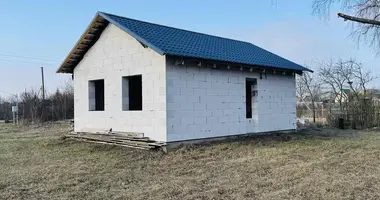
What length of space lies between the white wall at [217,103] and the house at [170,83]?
30 mm

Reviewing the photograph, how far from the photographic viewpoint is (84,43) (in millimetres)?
12750

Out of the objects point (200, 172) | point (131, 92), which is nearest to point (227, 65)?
point (131, 92)

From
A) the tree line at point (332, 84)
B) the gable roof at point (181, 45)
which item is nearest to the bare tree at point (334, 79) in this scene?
the tree line at point (332, 84)

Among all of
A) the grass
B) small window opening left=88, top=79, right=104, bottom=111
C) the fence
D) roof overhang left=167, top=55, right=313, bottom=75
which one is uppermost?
roof overhang left=167, top=55, right=313, bottom=75

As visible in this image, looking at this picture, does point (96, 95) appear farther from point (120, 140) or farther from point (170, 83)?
point (170, 83)

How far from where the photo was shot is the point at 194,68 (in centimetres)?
1114

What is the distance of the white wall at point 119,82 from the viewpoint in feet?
34.3

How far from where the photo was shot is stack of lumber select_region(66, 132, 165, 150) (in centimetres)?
1043

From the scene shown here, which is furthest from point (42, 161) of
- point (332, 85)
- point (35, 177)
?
point (332, 85)

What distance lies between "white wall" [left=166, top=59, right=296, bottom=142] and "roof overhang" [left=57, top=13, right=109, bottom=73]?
3395mm

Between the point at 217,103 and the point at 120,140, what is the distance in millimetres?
3402

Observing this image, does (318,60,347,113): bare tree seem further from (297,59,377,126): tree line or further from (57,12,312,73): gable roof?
(57,12,312,73): gable roof

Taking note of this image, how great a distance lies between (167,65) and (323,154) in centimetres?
494

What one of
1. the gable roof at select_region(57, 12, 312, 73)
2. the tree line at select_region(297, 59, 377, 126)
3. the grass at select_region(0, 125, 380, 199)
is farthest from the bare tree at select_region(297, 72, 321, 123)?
the grass at select_region(0, 125, 380, 199)
